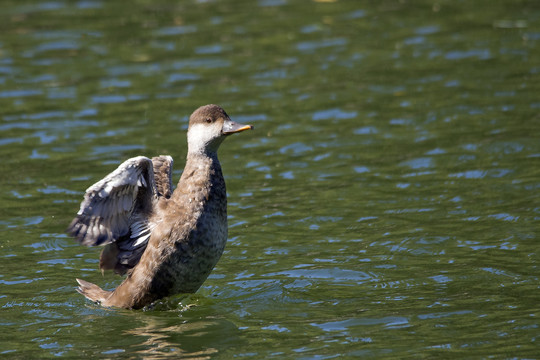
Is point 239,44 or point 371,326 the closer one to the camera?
point 371,326

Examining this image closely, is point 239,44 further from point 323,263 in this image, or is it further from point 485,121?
point 323,263

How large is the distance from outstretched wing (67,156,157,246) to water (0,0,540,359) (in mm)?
723

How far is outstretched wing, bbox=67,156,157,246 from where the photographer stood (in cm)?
739

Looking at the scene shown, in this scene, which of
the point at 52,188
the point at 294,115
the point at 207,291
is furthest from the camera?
the point at 294,115

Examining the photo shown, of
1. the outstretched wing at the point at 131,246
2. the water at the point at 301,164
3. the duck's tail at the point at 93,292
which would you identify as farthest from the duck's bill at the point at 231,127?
the duck's tail at the point at 93,292

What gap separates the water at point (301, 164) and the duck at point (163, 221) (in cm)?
27

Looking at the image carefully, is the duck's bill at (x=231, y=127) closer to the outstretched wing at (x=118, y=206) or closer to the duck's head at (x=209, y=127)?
the duck's head at (x=209, y=127)

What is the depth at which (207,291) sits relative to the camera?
8.23m

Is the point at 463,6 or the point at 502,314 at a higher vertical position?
the point at 463,6

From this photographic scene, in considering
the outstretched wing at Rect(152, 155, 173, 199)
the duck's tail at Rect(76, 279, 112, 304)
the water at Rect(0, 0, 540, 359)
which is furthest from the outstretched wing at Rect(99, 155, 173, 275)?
the water at Rect(0, 0, 540, 359)

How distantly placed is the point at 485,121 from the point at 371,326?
5316 mm

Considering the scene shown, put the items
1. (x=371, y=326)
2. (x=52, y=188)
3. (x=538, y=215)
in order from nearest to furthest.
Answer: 1. (x=371, y=326)
2. (x=538, y=215)
3. (x=52, y=188)

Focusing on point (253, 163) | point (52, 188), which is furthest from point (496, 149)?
point (52, 188)

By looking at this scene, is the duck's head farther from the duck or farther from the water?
the water
